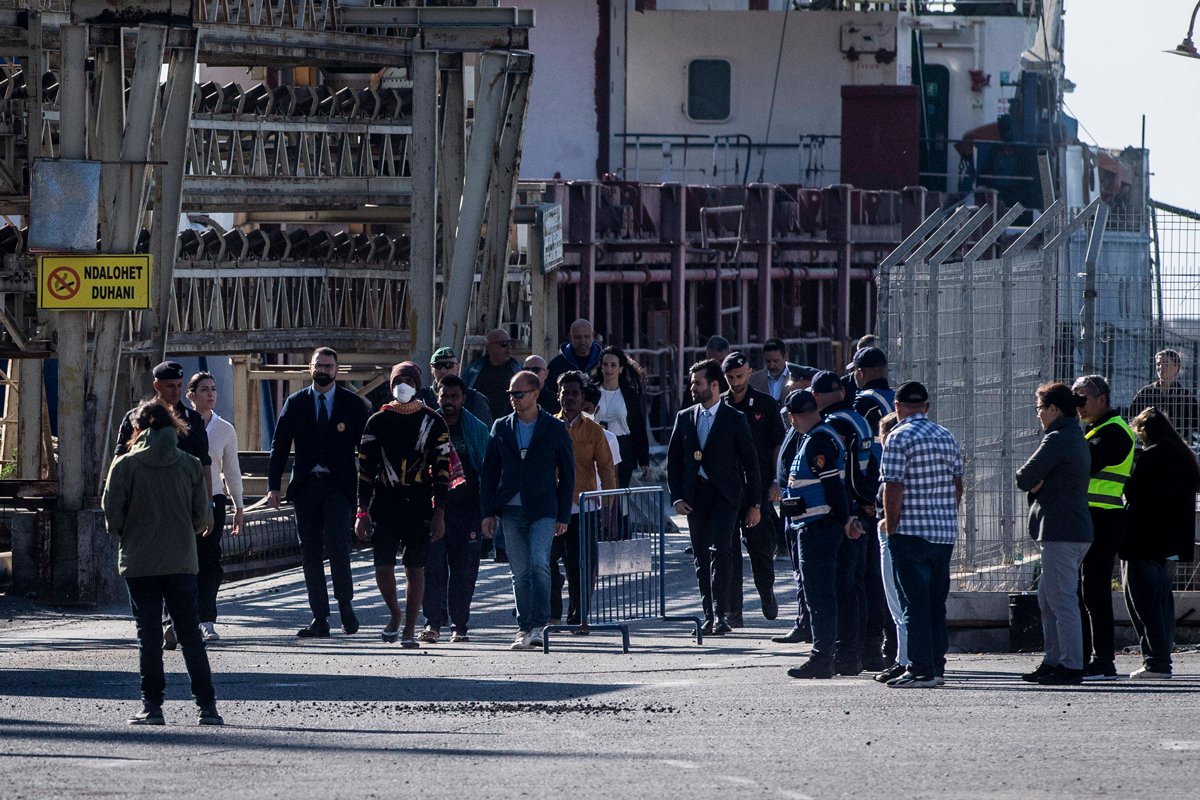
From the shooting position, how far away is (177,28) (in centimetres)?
1691

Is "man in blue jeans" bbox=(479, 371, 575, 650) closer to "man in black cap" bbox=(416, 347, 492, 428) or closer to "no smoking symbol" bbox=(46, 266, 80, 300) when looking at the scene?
"man in black cap" bbox=(416, 347, 492, 428)

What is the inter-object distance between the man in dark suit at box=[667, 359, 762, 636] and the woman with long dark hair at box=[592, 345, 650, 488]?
7.40 ft

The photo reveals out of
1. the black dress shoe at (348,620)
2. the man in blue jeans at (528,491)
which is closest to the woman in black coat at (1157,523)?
the man in blue jeans at (528,491)

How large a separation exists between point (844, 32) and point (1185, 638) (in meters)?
32.5

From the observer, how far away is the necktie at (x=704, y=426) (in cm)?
1399

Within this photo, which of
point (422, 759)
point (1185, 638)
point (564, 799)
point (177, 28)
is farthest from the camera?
point (177, 28)

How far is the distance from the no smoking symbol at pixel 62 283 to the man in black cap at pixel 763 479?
500 centimetres

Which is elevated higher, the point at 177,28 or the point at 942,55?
the point at 942,55

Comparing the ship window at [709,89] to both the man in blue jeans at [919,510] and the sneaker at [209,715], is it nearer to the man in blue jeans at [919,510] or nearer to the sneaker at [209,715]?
the man in blue jeans at [919,510]

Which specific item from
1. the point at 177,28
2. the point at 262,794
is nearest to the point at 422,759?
the point at 262,794

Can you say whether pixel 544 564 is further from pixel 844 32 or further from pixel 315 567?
pixel 844 32

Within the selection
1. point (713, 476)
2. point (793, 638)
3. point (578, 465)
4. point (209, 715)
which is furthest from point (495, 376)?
point (209, 715)

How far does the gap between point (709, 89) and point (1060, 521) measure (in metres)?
34.9

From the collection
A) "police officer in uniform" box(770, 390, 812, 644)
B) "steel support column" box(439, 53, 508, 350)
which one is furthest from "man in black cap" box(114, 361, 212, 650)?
"steel support column" box(439, 53, 508, 350)
